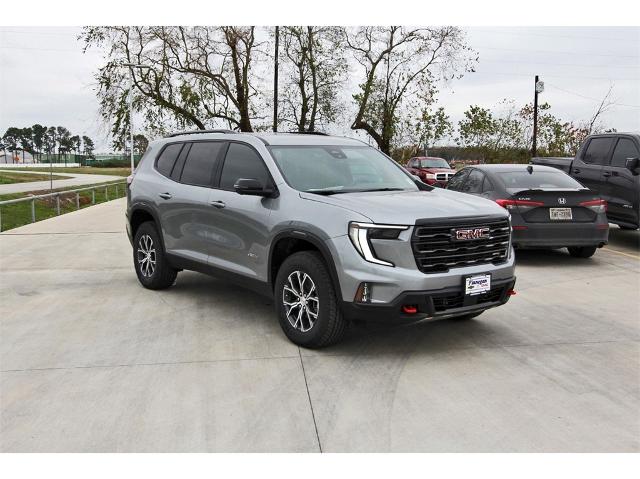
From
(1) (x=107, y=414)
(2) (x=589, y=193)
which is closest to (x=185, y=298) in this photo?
(1) (x=107, y=414)

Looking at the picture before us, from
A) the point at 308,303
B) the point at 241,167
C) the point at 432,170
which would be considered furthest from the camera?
the point at 432,170

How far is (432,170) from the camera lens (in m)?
29.9

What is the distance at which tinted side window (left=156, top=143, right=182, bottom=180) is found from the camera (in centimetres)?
739

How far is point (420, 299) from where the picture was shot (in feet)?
15.8

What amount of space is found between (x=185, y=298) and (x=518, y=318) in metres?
3.66

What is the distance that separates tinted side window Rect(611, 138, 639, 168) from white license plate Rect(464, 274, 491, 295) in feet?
23.1

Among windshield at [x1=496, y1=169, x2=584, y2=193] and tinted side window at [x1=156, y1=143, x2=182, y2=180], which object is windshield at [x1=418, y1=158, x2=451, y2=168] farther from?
tinted side window at [x1=156, y1=143, x2=182, y2=180]

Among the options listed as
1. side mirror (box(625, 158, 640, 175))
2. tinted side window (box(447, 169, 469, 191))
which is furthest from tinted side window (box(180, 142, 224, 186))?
side mirror (box(625, 158, 640, 175))

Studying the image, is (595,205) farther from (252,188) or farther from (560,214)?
(252,188)

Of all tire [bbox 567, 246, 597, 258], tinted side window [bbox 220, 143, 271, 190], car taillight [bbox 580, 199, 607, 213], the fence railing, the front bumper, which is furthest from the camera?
the fence railing

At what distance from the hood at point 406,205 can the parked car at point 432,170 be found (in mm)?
22987

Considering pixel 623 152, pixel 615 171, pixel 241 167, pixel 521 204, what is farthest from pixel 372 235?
pixel 623 152

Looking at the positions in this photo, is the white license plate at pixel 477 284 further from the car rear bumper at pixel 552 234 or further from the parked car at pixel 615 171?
the parked car at pixel 615 171

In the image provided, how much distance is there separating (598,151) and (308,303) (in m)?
8.55
